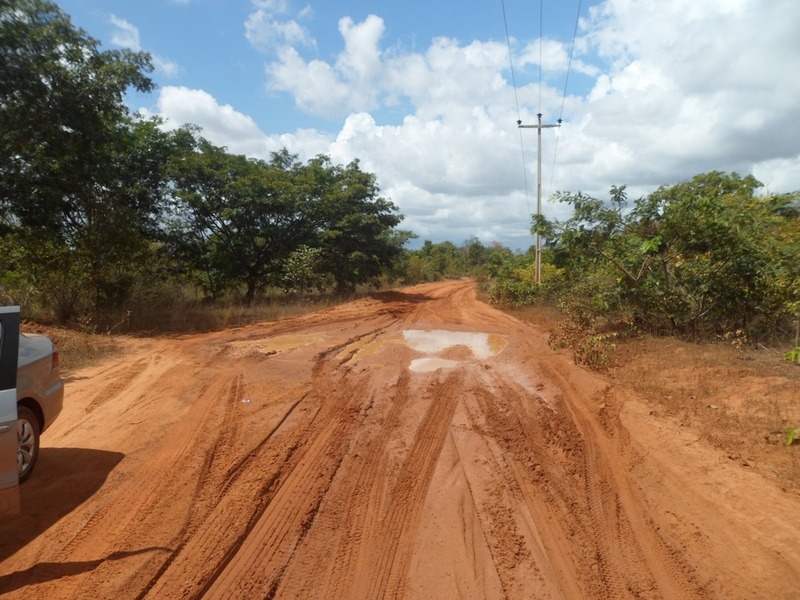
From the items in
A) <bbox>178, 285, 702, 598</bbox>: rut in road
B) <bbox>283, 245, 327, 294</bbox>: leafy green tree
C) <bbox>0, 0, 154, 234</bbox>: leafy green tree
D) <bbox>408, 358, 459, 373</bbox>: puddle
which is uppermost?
<bbox>0, 0, 154, 234</bbox>: leafy green tree

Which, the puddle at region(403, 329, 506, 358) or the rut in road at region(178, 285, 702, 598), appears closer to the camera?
the rut in road at region(178, 285, 702, 598)

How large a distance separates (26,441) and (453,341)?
27.6 feet

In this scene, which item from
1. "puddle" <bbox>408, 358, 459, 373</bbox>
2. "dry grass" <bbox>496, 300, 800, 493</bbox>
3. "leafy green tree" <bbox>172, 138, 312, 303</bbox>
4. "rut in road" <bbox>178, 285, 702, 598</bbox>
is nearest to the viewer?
"rut in road" <bbox>178, 285, 702, 598</bbox>

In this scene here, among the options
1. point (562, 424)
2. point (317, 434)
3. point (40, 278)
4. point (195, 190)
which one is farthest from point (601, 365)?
point (195, 190)

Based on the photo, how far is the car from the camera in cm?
375

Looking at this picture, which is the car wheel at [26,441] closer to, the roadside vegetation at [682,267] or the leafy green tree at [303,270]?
the roadside vegetation at [682,267]

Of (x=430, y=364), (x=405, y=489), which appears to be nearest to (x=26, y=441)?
(x=405, y=489)

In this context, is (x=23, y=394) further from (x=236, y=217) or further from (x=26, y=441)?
(x=236, y=217)

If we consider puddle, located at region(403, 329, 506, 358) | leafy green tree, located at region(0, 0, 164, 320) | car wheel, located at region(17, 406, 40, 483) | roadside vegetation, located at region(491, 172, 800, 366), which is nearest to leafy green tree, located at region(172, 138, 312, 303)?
leafy green tree, located at region(0, 0, 164, 320)

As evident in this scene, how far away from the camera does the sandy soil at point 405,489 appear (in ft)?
11.4

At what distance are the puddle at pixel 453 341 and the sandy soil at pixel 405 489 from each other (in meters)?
2.26

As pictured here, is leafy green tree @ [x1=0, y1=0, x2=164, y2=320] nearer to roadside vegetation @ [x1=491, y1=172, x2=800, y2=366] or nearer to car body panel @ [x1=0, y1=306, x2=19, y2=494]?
car body panel @ [x1=0, y1=306, x2=19, y2=494]

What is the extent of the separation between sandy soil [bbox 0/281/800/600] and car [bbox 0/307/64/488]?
388 mm

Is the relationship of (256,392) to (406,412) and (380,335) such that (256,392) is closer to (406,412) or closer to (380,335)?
(406,412)
